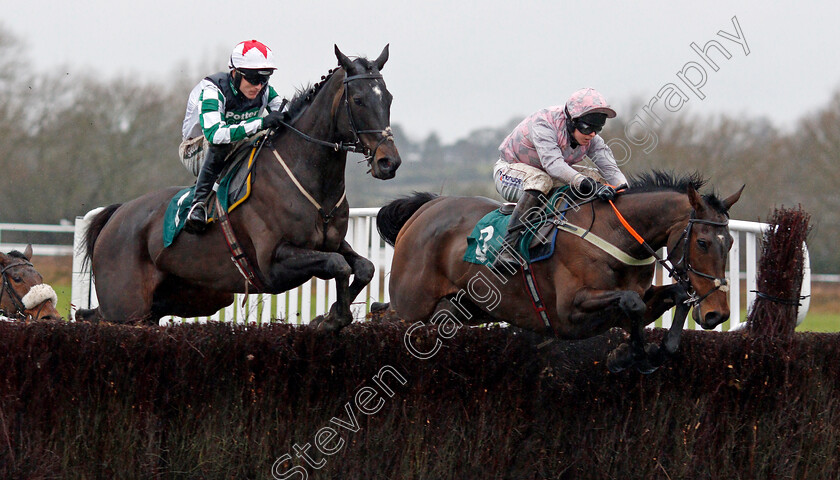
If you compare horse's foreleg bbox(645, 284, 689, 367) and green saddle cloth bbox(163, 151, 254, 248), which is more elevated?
green saddle cloth bbox(163, 151, 254, 248)

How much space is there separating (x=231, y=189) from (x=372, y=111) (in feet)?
3.54

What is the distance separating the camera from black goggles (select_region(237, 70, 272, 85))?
5301mm

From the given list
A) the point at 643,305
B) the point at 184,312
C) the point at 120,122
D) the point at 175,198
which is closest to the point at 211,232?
the point at 175,198

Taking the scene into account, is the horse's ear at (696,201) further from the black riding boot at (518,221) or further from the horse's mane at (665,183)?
the black riding boot at (518,221)

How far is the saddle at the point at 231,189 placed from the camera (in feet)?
17.0

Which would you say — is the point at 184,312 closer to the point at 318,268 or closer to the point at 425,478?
the point at 318,268

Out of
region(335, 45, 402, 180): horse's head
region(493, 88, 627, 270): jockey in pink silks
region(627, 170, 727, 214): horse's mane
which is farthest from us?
region(493, 88, 627, 270): jockey in pink silks

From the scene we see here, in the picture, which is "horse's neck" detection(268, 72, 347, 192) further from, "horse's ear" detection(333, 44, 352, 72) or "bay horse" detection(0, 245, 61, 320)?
"bay horse" detection(0, 245, 61, 320)

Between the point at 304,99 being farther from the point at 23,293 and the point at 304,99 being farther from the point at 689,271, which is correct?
the point at 23,293

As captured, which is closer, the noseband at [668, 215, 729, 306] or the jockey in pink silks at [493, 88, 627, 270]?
the noseband at [668, 215, 729, 306]

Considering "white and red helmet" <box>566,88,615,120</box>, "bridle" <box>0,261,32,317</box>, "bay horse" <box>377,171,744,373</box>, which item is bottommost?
"bridle" <box>0,261,32,317</box>

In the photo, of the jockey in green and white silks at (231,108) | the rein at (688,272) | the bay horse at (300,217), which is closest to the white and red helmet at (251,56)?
the jockey in green and white silks at (231,108)

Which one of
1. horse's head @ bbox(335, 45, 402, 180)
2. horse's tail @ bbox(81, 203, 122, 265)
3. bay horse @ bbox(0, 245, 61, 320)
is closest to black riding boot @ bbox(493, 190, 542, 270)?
horse's head @ bbox(335, 45, 402, 180)

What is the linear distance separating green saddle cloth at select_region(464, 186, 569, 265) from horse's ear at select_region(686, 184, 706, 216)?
873 millimetres
